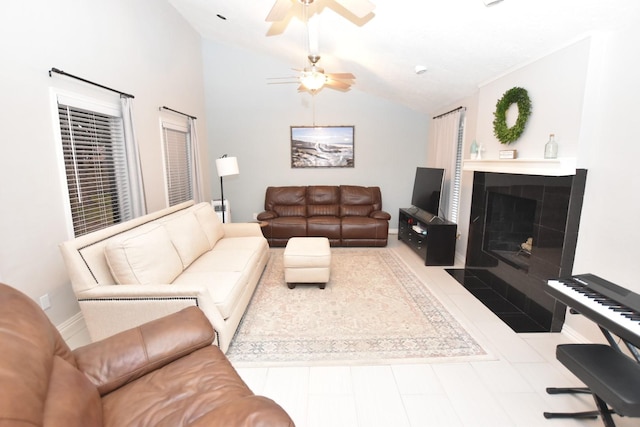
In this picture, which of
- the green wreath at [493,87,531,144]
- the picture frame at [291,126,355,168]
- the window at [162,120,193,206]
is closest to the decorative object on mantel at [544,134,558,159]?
the green wreath at [493,87,531,144]

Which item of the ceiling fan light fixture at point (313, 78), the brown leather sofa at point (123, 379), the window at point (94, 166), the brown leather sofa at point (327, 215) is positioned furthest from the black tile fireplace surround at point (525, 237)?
the window at point (94, 166)

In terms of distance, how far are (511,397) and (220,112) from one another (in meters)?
5.66

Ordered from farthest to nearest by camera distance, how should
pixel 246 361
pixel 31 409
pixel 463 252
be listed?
1. pixel 463 252
2. pixel 246 361
3. pixel 31 409

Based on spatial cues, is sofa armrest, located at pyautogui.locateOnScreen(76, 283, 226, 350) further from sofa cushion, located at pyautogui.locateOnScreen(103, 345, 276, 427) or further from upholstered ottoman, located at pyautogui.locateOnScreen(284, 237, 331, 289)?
upholstered ottoman, located at pyautogui.locateOnScreen(284, 237, 331, 289)

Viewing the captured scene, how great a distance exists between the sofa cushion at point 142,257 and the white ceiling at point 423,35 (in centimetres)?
226

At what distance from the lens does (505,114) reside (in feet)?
10.1

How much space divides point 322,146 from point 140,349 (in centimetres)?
478

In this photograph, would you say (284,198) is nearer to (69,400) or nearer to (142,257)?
(142,257)

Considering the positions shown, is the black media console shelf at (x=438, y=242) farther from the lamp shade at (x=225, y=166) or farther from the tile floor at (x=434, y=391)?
the lamp shade at (x=225, y=166)

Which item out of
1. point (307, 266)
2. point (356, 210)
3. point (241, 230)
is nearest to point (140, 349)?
point (307, 266)

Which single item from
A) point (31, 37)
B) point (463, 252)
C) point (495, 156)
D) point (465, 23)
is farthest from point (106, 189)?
point (463, 252)

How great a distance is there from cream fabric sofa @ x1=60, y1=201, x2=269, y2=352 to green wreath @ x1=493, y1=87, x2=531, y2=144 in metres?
2.79

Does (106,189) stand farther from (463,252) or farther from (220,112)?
(463,252)

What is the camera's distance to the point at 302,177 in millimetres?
5875
